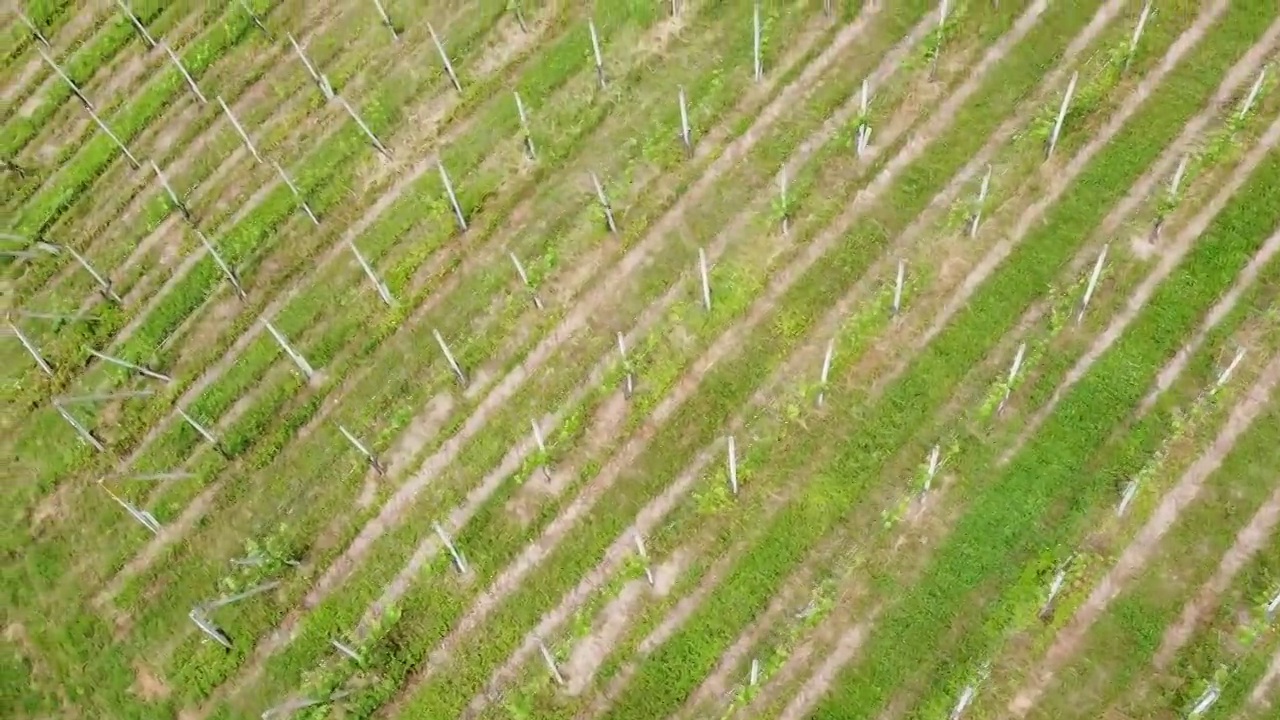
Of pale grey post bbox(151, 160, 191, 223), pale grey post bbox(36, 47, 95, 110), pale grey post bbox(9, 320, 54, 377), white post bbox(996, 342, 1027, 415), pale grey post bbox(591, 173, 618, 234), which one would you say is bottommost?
white post bbox(996, 342, 1027, 415)

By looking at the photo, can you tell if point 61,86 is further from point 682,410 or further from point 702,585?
point 702,585

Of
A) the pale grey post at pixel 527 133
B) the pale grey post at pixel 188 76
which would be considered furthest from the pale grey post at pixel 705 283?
the pale grey post at pixel 188 76

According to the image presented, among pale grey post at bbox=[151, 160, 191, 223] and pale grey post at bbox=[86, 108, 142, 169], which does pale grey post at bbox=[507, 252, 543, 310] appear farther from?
pale grey post at bbox=[86, 108, 142, 169]

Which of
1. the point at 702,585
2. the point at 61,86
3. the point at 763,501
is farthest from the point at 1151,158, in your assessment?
the point at 61,86

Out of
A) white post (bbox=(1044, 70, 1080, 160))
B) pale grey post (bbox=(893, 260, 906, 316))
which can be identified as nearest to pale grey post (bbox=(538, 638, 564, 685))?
pale grey post (bbox=(893, 260, 906, 316))

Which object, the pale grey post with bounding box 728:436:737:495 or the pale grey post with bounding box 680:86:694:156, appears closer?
the pale grey post with bounding box 728:436:737:495

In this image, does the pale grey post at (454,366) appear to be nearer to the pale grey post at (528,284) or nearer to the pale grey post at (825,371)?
the pale grey post at (528,284)
